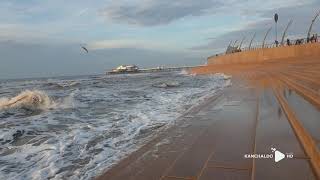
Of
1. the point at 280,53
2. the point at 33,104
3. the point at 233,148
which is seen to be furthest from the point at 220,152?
the point at 280,53

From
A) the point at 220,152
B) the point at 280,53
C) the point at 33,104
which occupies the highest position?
the point at 280,53

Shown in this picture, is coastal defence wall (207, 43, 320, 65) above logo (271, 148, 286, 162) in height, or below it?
above

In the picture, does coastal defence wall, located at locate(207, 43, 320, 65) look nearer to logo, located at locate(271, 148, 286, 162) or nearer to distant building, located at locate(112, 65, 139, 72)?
logo, located at locate(271, 148, 286, 162)

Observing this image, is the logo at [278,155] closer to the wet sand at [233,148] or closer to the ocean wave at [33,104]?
the wet sand at [233,148]

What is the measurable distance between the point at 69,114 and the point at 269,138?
715cm

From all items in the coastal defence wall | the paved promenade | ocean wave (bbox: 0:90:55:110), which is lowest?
ocean wave (bbox: 0:90:55:110)

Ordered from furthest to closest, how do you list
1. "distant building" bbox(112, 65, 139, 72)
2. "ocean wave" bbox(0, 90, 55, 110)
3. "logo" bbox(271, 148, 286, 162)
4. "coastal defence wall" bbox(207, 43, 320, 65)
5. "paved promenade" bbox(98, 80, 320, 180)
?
1. "distant building" bbox(112, 65, 139, 72)
2. "coastal defence wall" bbox(207, 43, 320, 65)
3. "ocean wave" bbox(0, 90, 55, 110)
4. "logo" bbox(271, 148, 286, 162)
5. "paved promenade" bbox(98, 80, 320, 180)

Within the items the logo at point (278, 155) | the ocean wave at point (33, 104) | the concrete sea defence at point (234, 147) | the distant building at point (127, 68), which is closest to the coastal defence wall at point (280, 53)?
the ocean wave at point (33, 104)

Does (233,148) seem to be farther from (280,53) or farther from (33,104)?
(280,53)

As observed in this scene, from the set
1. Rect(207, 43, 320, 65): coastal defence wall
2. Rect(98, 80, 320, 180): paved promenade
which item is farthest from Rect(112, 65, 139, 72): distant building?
Rect(98, 80, 320, 180): paved promenade

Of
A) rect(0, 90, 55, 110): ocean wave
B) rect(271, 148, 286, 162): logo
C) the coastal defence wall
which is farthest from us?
the coastal defence wall

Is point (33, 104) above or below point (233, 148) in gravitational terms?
below

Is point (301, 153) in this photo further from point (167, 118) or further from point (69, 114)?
point (69, 114)

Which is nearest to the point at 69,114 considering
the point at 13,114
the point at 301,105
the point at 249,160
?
the point at 13,114
